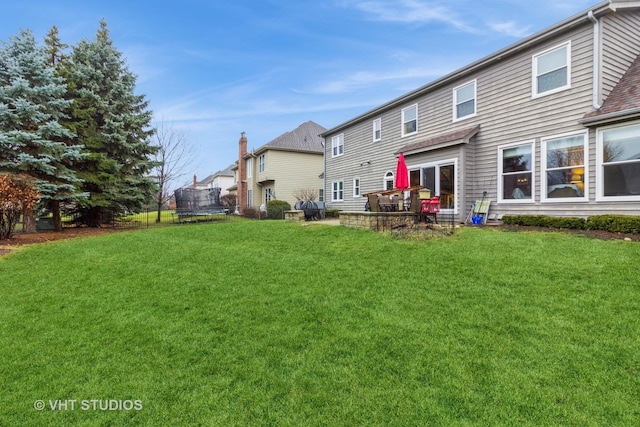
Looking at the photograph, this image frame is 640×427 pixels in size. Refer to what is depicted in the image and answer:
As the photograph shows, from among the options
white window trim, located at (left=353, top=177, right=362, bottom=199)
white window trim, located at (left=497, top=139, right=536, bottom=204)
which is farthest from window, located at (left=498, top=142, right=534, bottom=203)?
white window trim, located at (left=353, top=177, right=362, bottom=199)

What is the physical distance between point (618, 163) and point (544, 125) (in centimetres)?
209

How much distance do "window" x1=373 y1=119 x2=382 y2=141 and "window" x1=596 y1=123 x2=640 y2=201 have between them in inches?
356

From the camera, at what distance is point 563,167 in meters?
8.85

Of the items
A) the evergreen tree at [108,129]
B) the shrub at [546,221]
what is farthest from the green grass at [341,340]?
the evergreen tree at [108,129]

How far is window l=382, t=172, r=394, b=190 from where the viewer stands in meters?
15.1

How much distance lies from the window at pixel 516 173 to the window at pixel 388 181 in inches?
208

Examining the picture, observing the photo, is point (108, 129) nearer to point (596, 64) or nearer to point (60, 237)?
point (60, 237)

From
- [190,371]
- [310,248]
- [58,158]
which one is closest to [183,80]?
[58,158]

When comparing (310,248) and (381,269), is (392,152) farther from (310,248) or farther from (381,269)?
(381,269)

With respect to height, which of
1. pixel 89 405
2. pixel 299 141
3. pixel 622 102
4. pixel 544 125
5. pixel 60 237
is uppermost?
pixel 299 141

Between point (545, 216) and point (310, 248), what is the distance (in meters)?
6.61

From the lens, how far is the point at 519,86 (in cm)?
991

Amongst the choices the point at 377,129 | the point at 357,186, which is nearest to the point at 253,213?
the point at 357,186

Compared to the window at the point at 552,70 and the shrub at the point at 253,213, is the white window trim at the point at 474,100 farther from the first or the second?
the shrub at the point at 253,213
